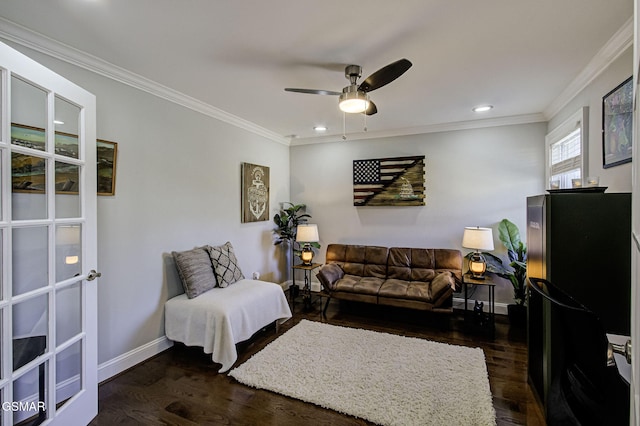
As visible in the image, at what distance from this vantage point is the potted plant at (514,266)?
3.53 meters

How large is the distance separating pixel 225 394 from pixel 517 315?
11.2 feet

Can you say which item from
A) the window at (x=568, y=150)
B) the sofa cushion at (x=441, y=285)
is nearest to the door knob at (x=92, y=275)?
the sofa cushion at (x=441, y=285)

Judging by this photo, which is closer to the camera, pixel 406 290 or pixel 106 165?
pixel 106 165

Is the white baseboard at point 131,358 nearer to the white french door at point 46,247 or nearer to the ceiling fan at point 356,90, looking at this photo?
the white french door at point 46,247

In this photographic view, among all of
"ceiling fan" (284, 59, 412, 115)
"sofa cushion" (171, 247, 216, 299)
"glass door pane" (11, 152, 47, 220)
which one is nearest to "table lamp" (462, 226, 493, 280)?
"ceiling fan" (284, 59, 412, 115)

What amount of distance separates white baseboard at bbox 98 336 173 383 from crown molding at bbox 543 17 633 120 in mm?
4461

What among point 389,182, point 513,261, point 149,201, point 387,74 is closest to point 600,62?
point 387,74

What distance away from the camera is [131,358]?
2.67m

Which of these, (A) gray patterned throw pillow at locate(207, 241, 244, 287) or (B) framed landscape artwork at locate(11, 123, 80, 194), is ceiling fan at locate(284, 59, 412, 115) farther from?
(A) gray patterned throw pillow at locate(207, 241, 244, 287)

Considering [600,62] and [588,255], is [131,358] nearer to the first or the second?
[588,255]

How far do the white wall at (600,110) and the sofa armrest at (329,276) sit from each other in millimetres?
2895

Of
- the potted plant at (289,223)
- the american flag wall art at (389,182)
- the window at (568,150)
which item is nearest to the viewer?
the window at (568,150)

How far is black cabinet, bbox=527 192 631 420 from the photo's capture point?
66.3 inches

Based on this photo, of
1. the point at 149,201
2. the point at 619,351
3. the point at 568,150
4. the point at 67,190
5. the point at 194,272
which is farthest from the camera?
the point at 568,150
